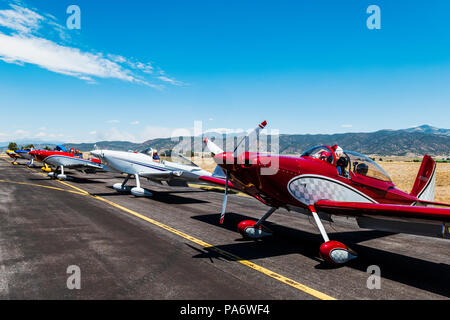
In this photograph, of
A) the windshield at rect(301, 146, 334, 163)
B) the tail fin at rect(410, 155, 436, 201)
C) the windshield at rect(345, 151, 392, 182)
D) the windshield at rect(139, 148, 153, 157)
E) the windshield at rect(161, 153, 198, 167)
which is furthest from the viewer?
the windshield at rect(139, 148, 153, 157)

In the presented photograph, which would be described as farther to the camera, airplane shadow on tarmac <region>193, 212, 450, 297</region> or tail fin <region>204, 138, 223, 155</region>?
tail fin <region>204, 138, 223, 155</region>

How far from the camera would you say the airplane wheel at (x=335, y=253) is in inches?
233

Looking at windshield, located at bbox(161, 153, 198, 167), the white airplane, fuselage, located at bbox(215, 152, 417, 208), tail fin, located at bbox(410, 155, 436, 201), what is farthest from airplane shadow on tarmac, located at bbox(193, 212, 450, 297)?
the white airplane

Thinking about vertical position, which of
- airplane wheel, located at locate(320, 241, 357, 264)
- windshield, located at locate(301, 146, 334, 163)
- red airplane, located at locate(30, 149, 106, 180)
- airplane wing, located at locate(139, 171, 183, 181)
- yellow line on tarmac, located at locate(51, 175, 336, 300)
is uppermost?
windshield, located at locate(301, 146, 334, 163)

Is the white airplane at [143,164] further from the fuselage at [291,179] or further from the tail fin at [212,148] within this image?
the fuselage at [291,179]

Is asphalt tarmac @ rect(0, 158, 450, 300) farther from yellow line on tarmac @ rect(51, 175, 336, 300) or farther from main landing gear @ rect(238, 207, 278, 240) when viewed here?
main landing gear @ rect(238, 207, 278, 240)

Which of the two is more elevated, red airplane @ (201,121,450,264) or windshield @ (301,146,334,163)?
windshield @ (301,146,334,163)

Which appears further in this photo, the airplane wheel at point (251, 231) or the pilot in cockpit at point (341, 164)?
the airplane wheel at point (251, 231)

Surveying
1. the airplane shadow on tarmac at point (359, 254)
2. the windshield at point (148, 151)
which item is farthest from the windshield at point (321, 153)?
the windshield at point (148, 151)

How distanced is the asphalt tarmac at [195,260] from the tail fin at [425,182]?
148 centimetres

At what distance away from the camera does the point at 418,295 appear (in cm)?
475

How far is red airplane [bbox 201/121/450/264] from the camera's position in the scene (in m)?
5.98
